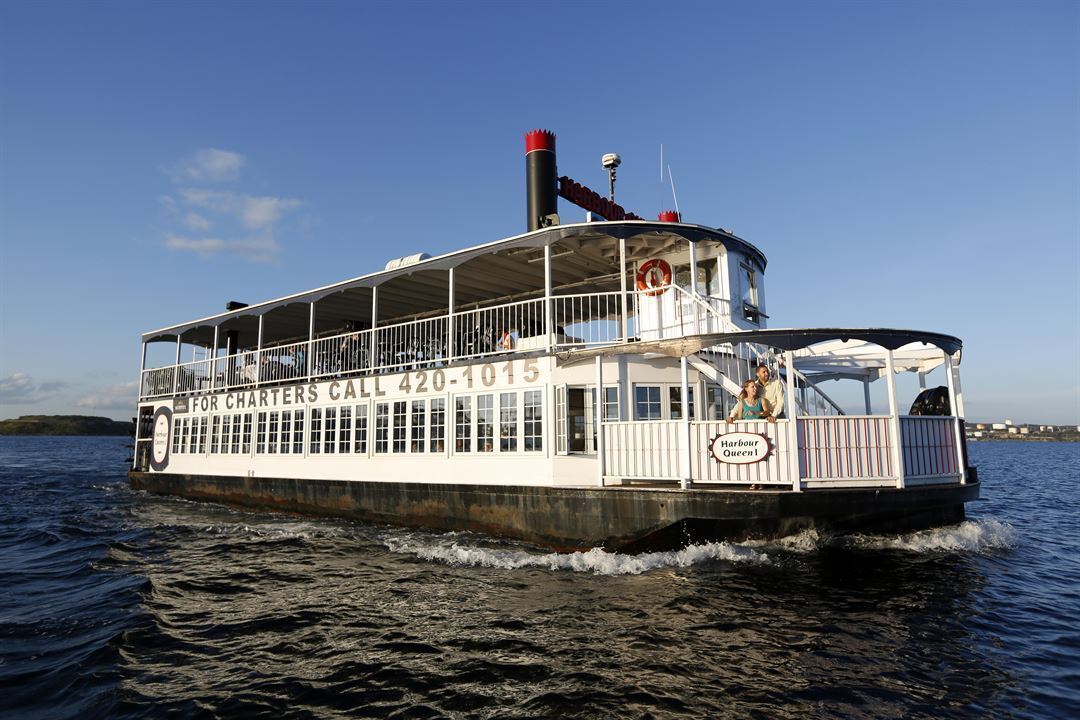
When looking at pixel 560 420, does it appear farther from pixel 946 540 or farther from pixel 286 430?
pixel 286 430

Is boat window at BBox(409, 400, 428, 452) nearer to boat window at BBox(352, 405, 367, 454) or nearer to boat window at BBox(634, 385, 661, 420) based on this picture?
boat window at BBox(352, 405, 367, 454)

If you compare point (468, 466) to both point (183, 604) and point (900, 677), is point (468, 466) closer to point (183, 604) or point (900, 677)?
point (183, 604)

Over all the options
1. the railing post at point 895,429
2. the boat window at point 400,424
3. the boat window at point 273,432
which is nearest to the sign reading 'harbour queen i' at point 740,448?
the railing post at point 895,429

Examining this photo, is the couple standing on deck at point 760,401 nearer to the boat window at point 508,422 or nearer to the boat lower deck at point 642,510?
the boat lower deck at point 642,510

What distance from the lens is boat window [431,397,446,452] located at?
14.5 metres

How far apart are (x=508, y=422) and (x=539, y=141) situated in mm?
8693

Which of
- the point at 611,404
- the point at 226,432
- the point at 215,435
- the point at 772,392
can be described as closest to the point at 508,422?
the point at 611,404

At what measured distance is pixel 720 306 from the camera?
13578 millimetres

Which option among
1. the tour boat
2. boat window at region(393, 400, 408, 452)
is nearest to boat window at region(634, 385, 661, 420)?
the tour boat

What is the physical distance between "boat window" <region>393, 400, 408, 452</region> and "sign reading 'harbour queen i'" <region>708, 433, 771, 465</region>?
8252 mm

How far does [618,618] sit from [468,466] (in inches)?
257

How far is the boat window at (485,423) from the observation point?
1350 cm

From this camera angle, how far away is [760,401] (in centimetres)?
1040

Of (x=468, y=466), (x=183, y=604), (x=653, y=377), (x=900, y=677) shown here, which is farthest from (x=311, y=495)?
(x=900, y=677)
